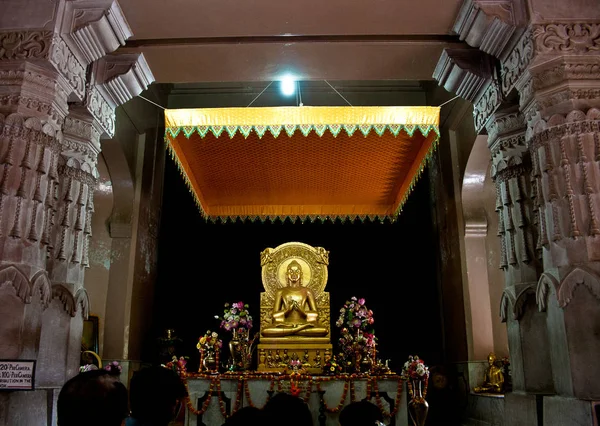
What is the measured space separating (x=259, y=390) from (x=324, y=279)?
325cm

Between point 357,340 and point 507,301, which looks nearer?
point 507,301

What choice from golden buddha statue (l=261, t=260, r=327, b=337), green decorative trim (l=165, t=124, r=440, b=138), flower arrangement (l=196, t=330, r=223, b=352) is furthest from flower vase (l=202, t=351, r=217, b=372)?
green decorative trim (l=165, t=124, r=440, b=138)

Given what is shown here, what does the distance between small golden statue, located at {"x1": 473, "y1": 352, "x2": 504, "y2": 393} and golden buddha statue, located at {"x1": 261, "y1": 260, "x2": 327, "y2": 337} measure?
2.33m

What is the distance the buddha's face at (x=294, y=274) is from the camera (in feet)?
29.1

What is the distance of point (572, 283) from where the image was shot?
3.17 metres

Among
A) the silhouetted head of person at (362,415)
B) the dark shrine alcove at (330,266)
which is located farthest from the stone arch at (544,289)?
the dark shrine alcove at (330,266)

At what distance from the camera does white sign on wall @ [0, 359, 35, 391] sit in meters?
3.16

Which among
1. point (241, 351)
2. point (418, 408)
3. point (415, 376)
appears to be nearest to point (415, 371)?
point (415, 376)

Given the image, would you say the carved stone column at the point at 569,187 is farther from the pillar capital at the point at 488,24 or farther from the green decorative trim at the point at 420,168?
the green decorative trim at the point at 420,168

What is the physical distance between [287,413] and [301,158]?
572cm

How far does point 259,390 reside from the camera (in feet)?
19.7

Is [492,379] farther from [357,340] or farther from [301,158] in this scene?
[301,158]

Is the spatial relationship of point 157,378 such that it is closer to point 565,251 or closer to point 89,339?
point 565,251

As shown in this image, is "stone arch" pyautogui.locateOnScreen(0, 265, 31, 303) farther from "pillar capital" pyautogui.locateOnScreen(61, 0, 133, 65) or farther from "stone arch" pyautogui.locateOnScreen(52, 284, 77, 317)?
"pillar capital" pyautogui.locateOnScreen(61, 0, 133, 65)
